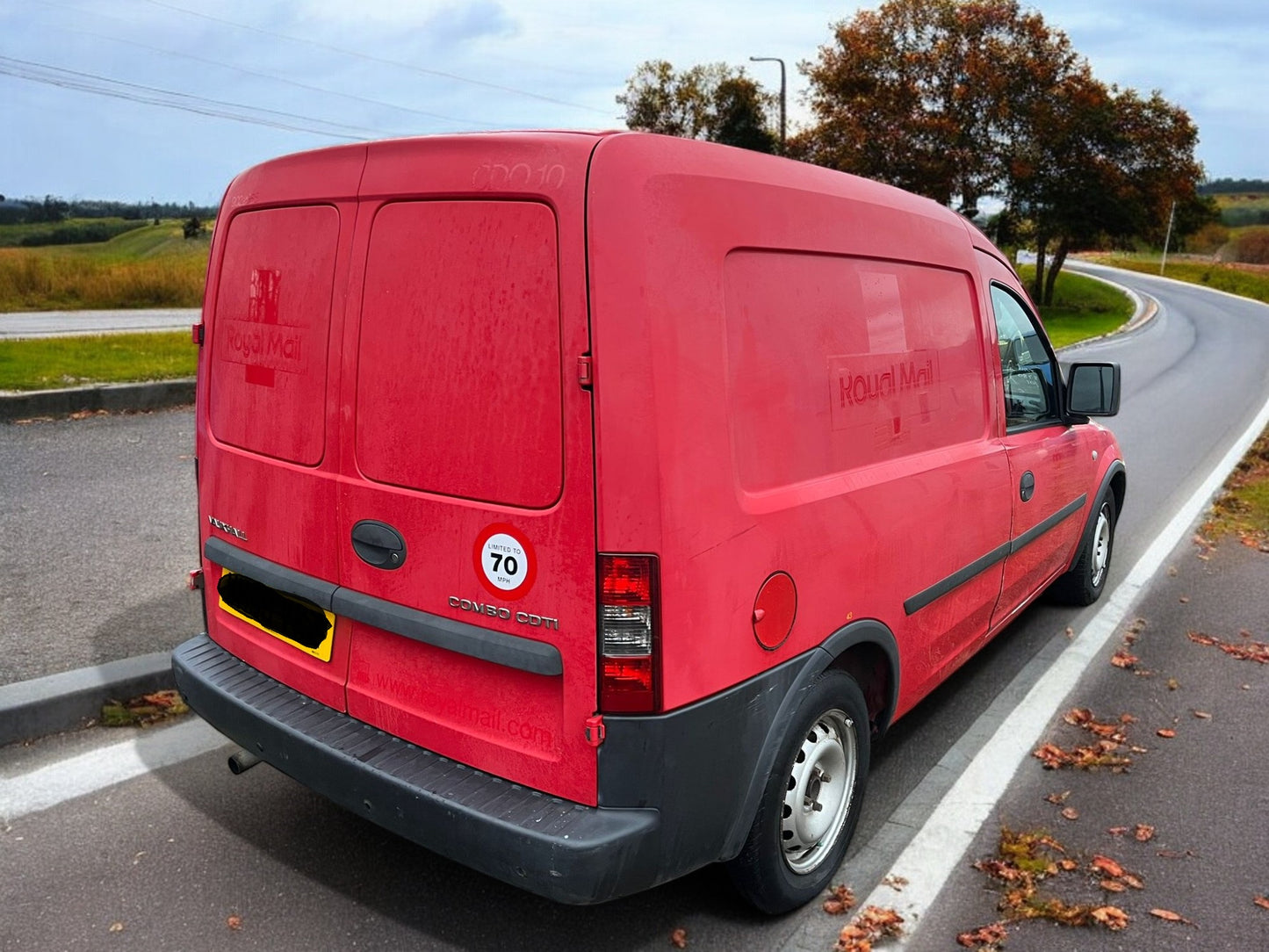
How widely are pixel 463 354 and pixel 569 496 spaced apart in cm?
48

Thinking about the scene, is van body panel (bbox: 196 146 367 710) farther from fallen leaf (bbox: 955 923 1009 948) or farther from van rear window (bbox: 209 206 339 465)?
fallen leaf (bbox: 955 923 1009 948)

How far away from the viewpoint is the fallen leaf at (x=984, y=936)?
9.65 ft

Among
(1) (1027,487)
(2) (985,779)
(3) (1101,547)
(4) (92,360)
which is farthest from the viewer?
(4) (92,360)

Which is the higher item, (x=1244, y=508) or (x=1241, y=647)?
(x=1244, y=508)

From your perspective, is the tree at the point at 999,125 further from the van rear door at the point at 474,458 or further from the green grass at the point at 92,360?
the van rear door at the point at 474,458

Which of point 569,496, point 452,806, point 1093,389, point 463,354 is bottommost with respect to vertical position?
point 452,806

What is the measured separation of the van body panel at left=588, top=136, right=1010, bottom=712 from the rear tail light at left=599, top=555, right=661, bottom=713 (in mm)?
34

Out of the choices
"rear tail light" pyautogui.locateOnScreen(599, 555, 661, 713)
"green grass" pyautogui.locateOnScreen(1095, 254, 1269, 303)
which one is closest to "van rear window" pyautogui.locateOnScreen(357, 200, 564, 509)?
"rear tail light" pyautogui.locateOnScreen(599, 555, 661, 713)

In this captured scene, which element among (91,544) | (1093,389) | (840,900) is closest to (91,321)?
(91,544)

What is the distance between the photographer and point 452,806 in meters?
2.59

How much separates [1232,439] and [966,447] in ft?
33.5

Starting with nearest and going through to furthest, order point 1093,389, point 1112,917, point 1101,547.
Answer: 1. point 1112,917
2. point 1093,389
3. point 1101,547

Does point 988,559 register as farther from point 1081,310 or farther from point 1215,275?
point 1215,275

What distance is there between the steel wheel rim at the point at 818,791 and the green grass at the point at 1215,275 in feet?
192
